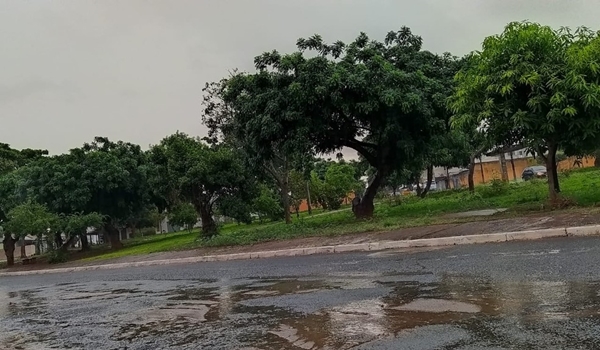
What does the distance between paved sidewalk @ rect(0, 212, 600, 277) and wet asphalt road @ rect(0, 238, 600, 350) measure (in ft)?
2.89

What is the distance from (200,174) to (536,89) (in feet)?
62.6

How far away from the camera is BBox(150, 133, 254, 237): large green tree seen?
103 feet

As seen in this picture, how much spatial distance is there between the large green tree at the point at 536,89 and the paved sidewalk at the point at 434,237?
2.79 m

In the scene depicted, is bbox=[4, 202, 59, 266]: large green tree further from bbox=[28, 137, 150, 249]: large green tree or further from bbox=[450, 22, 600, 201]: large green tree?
bbox=[450, 22, 600, 201]: large green tree

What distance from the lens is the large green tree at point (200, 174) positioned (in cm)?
3139

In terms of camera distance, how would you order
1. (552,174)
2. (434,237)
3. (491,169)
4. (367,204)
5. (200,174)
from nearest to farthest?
(434,237)
(552,174)
(367,204)
(200,174)
(491,169)

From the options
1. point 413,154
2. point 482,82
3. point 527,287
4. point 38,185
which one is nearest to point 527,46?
point 482,82

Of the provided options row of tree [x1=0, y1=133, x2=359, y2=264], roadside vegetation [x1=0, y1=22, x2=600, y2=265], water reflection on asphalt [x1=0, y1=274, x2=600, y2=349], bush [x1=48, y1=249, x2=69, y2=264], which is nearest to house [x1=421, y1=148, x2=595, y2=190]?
roadside vegetation [x1=0, y1=22, x2=600, y2=265]

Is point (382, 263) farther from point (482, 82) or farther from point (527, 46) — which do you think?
point (527, 46)

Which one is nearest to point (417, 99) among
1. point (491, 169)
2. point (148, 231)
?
point (491, 169)

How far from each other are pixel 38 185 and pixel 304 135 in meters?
24.3

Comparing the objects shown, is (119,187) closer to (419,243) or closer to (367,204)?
(367,204)

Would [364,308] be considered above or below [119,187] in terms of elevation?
below

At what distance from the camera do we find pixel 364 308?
751 centimetres
